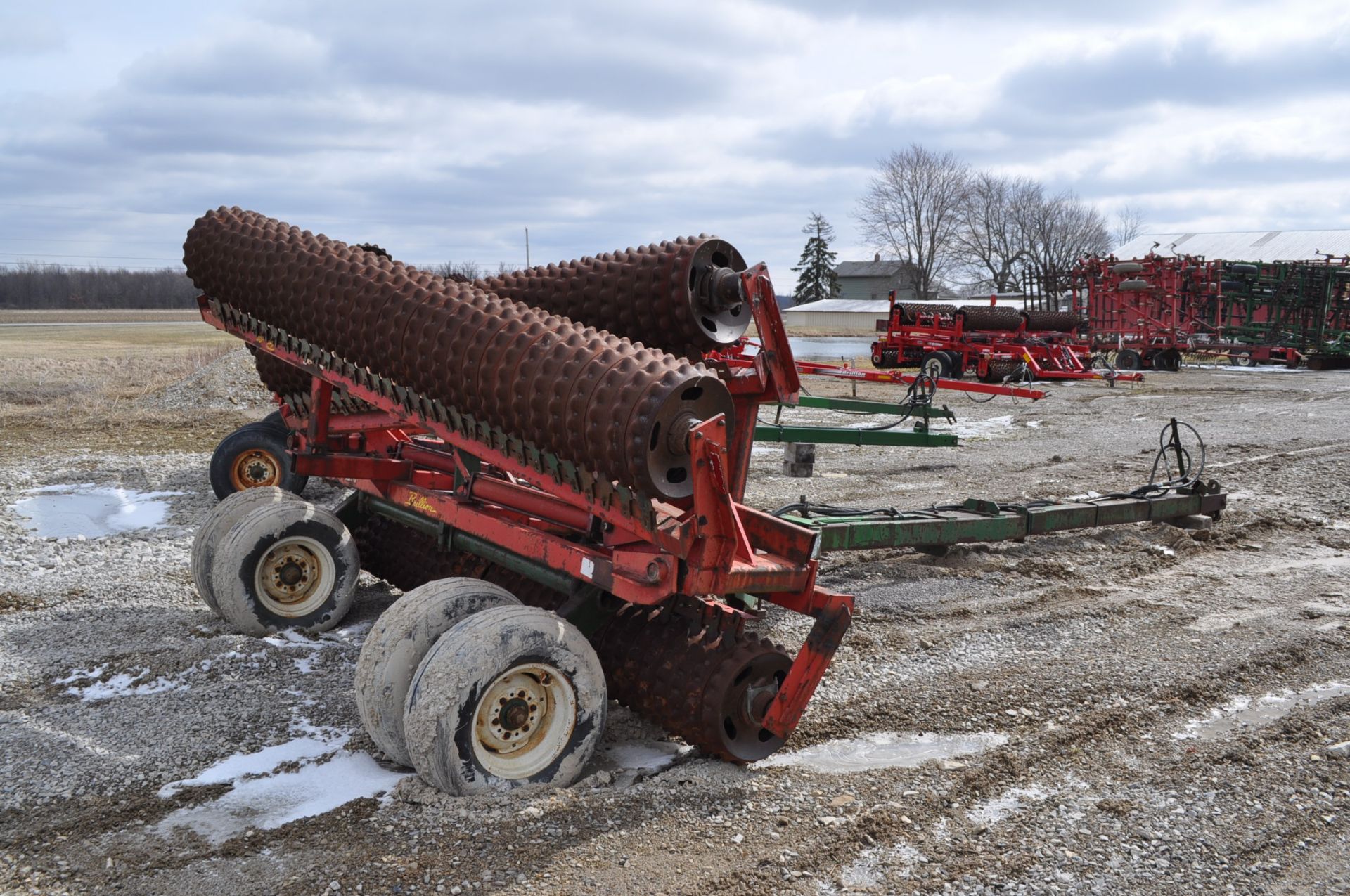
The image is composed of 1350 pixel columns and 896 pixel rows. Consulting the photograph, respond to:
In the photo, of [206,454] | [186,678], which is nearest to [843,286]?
[206,454]

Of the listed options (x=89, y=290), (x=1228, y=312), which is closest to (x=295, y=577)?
(x=1228, y=312)

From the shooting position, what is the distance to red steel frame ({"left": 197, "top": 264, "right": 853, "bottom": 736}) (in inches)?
148

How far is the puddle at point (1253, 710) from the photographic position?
14.2 feet

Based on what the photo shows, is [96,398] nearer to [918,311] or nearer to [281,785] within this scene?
[281,785]

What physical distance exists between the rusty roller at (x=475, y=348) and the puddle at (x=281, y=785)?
1397 millimetres

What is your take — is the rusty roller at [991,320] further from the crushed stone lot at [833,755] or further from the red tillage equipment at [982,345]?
the crushed stone lot at [833,755]

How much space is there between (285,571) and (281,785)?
179cm

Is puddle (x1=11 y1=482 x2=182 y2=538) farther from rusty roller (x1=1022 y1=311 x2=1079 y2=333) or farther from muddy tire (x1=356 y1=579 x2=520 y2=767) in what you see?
rusty roller (x1=1022 y1=311 x2=1079 y2=333)

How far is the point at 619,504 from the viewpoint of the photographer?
390 cm

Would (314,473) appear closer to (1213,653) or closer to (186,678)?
(186,678)

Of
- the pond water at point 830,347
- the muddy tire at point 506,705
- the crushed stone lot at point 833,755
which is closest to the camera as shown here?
the crushed stone lot at point 833,755

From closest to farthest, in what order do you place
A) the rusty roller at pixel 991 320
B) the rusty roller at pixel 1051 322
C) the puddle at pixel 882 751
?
the puddle at pixel 882 751 < the rusty roller at pixel 991 320 < the rusty roller at pixel 1051 322

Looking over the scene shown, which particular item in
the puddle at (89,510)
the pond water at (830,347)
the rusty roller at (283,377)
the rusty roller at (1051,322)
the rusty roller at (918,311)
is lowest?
the puddle at (89,510)

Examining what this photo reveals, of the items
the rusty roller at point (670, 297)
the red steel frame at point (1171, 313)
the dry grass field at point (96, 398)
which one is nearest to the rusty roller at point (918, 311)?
the red steel frame at point (1171, 313)
